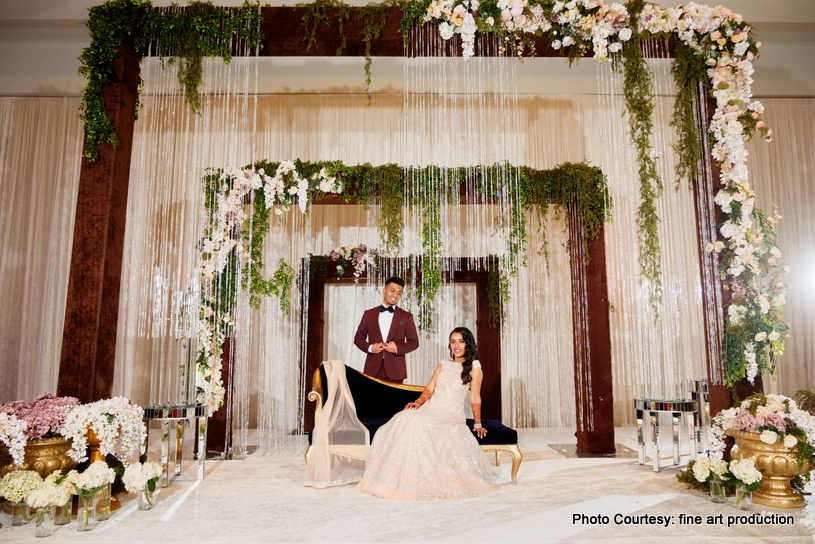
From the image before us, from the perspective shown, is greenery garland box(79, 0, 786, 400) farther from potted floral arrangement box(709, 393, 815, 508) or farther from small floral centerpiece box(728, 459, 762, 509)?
small floral centerpiece box(728, 459, 762, 509)

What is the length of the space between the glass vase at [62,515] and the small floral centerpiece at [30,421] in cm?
39

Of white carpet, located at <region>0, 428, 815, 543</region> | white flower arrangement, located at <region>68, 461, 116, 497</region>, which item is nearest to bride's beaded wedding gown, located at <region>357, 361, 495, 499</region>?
white carpet, located at <region>0, 428, 815, 543</region>

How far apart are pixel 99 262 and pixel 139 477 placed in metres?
1.69

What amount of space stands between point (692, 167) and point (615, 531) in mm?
3027

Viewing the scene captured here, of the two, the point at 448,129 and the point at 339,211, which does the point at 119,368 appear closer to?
the point at 339,211

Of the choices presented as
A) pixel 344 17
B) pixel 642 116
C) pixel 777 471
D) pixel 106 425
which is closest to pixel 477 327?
pixel 642 116

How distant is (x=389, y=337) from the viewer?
19.6ft

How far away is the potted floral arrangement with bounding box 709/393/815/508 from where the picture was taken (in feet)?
12.4

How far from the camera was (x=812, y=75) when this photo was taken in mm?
8883

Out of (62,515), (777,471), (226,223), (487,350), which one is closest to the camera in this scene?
(62,515)

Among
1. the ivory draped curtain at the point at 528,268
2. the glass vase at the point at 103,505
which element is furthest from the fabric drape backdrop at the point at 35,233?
the glass vase at the point at 103,505

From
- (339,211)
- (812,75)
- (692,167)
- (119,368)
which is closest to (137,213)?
(119,368)

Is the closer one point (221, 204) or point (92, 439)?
point (92, 439)

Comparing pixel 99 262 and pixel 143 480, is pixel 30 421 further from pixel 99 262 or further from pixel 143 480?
pixel 99 262
